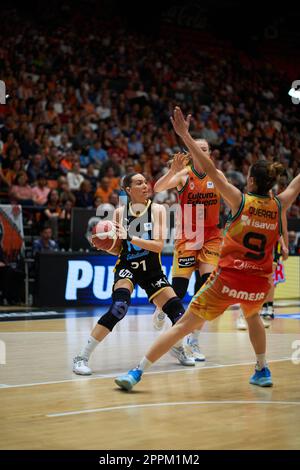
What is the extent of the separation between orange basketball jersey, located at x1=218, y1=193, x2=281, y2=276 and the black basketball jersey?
1.37 m

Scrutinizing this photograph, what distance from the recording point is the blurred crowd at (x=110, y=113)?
570 inches

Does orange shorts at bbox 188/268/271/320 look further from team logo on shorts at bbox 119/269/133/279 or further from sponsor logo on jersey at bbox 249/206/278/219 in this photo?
team logo on shorts at bbox 119/269/133/279

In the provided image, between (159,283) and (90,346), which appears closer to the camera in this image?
(90,346)

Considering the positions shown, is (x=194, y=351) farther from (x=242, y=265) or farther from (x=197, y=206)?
(x=242, y=265)

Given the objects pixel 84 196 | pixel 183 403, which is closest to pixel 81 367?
pixel 183 403

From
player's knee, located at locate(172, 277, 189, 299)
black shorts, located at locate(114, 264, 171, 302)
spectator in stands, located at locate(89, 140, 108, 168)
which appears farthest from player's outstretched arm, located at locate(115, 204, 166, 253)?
spectator in stands, located at locate(89, 140, 108, 168)

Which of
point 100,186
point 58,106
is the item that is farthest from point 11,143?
point 58,106

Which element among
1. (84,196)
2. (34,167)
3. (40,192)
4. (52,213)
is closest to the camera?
(52,213)

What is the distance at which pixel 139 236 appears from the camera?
6879mm

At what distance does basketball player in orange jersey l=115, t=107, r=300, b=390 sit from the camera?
18.0 feet

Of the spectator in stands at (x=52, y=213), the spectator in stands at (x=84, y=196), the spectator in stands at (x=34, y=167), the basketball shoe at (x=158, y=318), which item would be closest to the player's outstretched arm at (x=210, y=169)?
the basketball shoe at (x=158, y=318)

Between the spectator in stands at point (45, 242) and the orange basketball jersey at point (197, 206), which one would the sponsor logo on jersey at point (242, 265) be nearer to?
the orange basketball jersey at point (197, 206)

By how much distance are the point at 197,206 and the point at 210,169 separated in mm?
2339

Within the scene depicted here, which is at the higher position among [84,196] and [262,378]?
[84,196]
